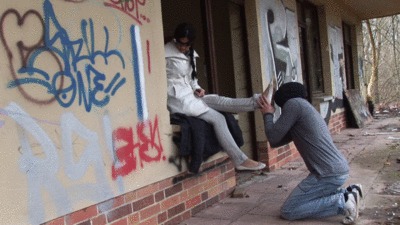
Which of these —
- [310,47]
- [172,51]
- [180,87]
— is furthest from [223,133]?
A: [310,47]

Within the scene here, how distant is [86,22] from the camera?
3143 millimetres

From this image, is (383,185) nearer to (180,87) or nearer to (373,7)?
(180,87)

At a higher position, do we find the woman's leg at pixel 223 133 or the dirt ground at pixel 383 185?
the woman's leg at pixel 223 133

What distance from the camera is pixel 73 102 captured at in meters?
3.00

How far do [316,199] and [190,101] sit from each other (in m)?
1.46

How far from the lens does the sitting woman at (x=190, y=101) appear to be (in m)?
4.13

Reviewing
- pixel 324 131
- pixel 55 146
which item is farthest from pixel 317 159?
pixel 55 146

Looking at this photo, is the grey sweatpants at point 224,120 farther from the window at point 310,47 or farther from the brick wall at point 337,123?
the brick wall at point 337,123

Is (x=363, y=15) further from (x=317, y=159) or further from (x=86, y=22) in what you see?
(x=86, y=22)

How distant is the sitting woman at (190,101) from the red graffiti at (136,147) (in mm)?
420

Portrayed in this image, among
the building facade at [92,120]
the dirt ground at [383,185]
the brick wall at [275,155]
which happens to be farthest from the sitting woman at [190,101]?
the brick wall at [275,155]

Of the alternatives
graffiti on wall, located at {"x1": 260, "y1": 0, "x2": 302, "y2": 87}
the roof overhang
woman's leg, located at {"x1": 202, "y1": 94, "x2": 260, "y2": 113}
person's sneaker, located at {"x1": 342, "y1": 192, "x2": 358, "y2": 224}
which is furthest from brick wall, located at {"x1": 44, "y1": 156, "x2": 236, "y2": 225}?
the roof overhang

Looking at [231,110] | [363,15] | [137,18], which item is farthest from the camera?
[363,15]

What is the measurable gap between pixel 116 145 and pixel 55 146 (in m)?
0.59
